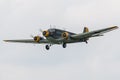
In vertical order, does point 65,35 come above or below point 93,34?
below

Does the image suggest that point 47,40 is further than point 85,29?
No

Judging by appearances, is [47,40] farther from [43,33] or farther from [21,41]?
[21,41]

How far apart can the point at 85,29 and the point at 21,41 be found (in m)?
15.0

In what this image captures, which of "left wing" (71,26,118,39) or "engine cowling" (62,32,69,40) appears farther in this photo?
"engine cowling" (62,32,69,40)

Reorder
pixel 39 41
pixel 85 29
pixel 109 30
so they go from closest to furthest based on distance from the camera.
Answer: pixel 109 30 → pixel 39 41 → pixel 85 29

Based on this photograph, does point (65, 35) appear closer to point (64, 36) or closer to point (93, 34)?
point (64, 36)

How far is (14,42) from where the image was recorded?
126m

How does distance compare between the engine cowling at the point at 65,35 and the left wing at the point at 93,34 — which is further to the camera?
the engine cowling at the point at 65,35

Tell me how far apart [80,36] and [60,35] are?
4.07 meters

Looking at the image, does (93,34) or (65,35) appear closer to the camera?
(93,34)

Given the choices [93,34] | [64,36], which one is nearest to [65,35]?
[64,36]

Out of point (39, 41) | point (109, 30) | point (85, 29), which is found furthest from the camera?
point (85, 29)

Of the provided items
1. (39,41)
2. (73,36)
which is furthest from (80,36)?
(39,41)

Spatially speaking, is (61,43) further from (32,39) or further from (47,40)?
(32,39)
